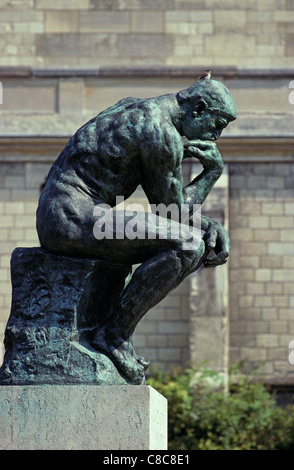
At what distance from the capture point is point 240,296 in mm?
17469

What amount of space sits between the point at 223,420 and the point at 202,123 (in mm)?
8490

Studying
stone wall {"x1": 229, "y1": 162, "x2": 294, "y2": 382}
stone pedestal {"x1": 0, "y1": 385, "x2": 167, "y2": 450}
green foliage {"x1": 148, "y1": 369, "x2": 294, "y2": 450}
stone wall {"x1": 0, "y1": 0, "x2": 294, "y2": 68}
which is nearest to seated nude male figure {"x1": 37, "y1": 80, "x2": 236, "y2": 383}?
→ stone pedestal {"x1": 0, "y1": 385, "x2": 167, "y2": 450}

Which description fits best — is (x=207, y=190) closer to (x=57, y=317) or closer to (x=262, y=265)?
(x=57, y=317)

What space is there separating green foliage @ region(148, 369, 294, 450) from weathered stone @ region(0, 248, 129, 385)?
818 cm

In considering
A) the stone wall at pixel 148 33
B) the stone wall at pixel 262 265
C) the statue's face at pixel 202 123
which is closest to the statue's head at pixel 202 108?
the statue's face at pixel 202 123

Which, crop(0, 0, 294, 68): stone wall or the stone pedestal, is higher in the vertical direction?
crop(0, 0, 294, 68): stone wall

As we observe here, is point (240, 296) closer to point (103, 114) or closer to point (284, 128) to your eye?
point (284, 128)

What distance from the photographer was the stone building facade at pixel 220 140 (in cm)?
1731

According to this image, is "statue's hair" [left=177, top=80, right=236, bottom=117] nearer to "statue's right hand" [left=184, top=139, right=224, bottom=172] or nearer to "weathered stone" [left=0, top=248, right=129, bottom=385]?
"statue's right hand" [left=184, top=139, right=224, bottom=172]

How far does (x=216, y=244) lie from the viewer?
7273 millimetres

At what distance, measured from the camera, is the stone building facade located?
17.3 metres

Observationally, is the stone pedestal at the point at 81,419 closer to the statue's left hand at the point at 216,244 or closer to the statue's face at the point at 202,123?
the statue's left hand at the point at 216,244

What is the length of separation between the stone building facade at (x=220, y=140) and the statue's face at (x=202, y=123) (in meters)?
9.70
